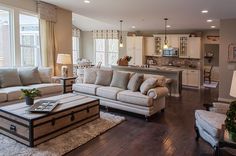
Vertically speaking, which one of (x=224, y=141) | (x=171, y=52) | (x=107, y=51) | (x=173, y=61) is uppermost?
(x=107, y=51)

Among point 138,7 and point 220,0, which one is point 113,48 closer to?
point 138,7

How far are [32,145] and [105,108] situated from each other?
2579 millimetres

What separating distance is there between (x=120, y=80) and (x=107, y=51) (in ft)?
23.6

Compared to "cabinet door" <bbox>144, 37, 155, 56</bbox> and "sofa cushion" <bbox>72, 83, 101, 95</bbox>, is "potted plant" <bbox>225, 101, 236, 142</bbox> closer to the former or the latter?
"sofa cushion" <bbox>72, 83, 101, 95</bbox>

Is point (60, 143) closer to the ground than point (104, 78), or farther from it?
closer to the ground

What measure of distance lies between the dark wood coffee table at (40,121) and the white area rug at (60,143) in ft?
0.29

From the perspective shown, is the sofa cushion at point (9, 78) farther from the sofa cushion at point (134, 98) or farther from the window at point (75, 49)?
the window at point (75, 49)

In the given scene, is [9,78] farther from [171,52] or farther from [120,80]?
[171,52]

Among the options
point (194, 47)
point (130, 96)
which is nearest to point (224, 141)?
point (130, 96)

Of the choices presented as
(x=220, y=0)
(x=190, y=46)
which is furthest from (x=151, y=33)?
(x=220, y=0)

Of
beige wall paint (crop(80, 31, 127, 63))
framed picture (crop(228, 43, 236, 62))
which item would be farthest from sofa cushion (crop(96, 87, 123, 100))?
beige wall paint (crop(80, 31, 127, 63))

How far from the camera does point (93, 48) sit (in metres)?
13.0

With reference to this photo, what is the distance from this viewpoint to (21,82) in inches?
218

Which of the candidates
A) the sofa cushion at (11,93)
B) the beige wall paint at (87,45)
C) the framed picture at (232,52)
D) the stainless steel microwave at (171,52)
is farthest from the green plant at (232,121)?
the beige wall paint at (87,45)
